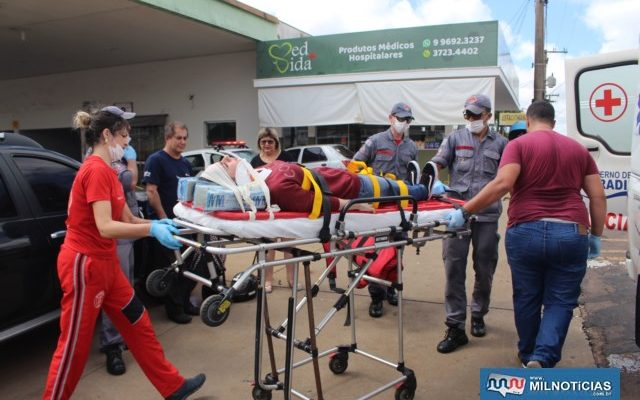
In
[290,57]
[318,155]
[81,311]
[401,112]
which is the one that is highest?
[290,57]

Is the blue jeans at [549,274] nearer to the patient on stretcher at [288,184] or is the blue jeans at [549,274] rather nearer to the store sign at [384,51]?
the patient on stretcher at [288,184]

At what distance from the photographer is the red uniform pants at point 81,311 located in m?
2.69

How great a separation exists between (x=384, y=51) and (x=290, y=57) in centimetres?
A: 261

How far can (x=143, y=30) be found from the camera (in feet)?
41.3

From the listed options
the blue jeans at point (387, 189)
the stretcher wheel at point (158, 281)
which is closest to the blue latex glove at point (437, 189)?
the blue jeans at point (387, 189)

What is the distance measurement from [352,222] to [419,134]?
12.0m

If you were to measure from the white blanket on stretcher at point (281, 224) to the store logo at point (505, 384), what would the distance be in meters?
1.06

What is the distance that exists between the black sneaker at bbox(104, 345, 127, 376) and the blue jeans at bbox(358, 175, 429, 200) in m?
2.17

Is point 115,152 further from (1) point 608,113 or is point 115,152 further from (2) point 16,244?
(1) point 608,113

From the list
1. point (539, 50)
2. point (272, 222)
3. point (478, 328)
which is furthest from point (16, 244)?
point (539, 50)

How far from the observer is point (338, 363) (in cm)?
355

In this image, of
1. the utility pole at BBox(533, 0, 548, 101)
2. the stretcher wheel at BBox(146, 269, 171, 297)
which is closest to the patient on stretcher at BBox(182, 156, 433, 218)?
the stretcher wheel at BBox(146, 269, 171, 297)

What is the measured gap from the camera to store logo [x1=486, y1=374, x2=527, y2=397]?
Result: 195cm

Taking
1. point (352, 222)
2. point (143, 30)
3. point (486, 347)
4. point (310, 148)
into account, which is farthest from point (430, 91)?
point (352, 222)
